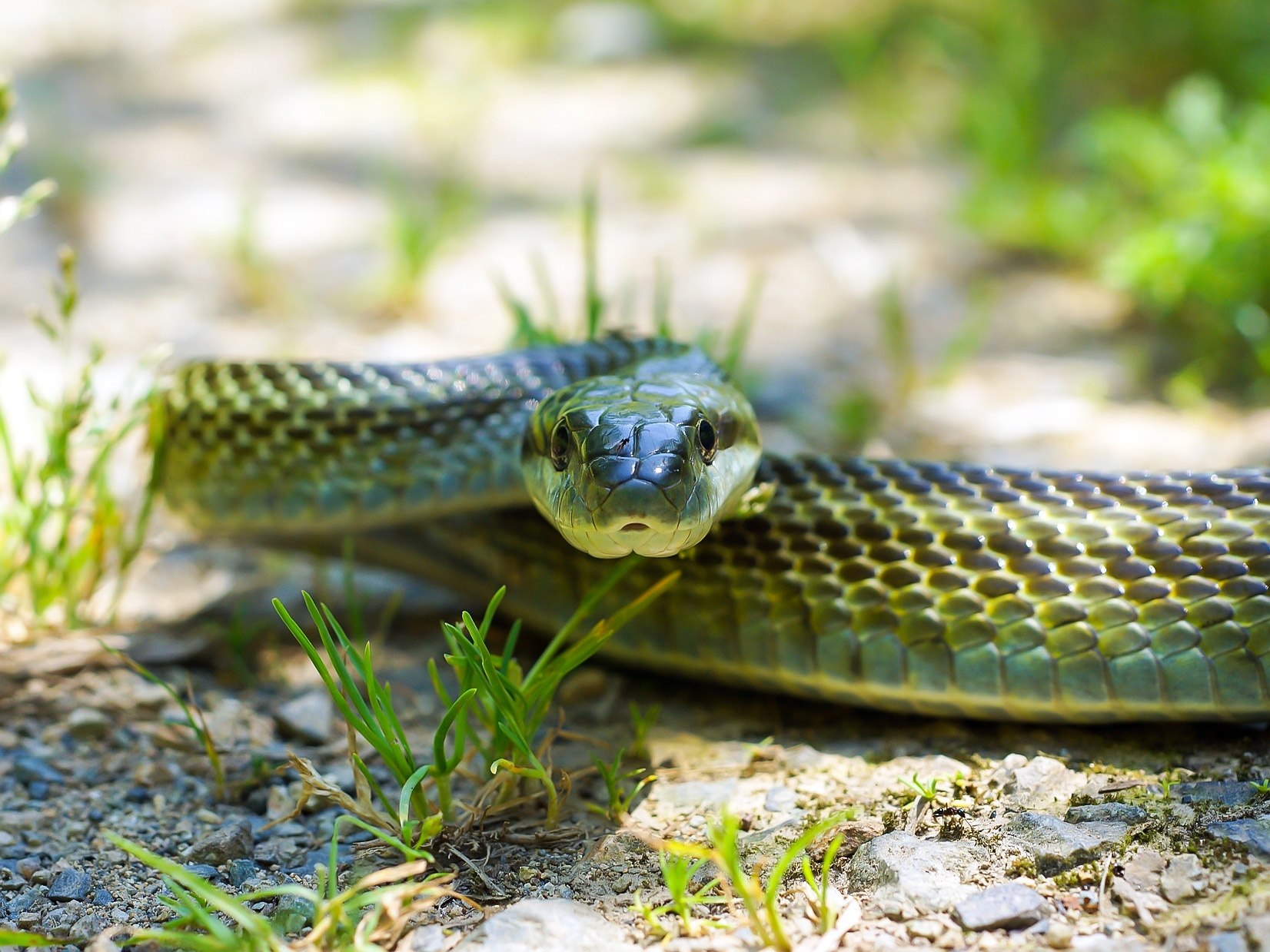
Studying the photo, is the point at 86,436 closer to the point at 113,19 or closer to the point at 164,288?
the point at 164,288

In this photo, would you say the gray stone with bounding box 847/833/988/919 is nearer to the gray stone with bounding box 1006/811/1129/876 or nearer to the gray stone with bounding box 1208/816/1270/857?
the gray stone with bounding box 1006/811/1129/876

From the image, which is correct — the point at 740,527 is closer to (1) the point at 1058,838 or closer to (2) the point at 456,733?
(2) the point at 456,733

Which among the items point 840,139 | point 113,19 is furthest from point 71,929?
point 113,19

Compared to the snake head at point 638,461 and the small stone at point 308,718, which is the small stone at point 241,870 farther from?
the snake head at point 638,461

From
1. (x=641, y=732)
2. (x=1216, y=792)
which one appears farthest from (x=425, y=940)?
(x=1216, y=792)

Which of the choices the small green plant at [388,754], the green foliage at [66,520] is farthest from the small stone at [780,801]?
the green foliage at [66,520]

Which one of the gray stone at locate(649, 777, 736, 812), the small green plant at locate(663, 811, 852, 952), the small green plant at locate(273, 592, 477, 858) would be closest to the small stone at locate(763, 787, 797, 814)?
the gray stone at locate(649, 777, 736, 812)
